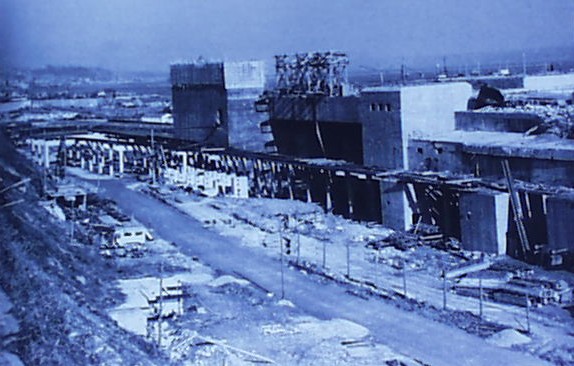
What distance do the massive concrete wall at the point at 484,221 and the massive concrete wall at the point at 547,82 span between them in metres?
23.3

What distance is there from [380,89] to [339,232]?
748cm

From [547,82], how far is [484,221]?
24922 millimetres

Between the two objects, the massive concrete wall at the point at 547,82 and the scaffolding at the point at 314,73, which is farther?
the massive concrete wall at the point at 547,82

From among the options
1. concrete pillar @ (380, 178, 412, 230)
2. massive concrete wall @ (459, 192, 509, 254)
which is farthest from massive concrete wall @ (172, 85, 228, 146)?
massive concrete wall @ (459, 192, 509, 254)

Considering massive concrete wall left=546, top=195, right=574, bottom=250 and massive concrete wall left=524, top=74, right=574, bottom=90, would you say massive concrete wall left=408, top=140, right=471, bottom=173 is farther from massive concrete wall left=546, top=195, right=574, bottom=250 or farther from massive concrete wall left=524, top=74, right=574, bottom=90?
massive concrete wall left=524, top=74, right=574, bottom=90

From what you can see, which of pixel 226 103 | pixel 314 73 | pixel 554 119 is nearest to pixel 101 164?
pixel 226 103

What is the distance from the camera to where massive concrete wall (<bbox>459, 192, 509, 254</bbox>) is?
28.1 m

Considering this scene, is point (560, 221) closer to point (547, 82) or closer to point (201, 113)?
point (547, 82)

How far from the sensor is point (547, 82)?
50375 millimetres

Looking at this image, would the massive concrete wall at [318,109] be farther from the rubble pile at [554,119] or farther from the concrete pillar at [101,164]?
the concrete pillar at [101,164]

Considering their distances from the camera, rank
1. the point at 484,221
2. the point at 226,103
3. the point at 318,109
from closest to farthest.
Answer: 1. the point at 484,221
2. the point at 318,109
3. the point at 226,103

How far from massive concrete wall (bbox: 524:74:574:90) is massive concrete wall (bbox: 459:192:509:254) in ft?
76.6

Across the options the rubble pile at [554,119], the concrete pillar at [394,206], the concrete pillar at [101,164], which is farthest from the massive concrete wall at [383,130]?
the concrete pillar at [101,164]

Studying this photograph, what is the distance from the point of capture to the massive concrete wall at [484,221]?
92.3 feet
